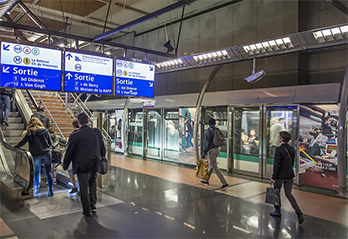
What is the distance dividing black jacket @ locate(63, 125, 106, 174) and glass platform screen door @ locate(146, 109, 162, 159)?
6.53 metres

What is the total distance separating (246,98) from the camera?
7984 millimetres

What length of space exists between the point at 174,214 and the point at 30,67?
12.5 ft

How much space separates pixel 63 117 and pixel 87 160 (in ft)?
22.0

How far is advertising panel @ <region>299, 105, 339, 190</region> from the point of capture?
21.2 ft

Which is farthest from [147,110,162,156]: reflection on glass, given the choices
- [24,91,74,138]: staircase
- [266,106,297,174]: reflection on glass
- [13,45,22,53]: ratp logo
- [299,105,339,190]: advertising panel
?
[13,45,22,53]: ratp logo

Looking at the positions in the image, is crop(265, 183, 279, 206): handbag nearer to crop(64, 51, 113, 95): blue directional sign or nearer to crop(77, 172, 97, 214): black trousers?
crop(77, 172, 97, 214): black trousers

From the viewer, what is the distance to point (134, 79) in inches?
267

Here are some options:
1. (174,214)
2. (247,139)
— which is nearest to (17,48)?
(174,214)

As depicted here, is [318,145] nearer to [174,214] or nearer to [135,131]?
[174,214]

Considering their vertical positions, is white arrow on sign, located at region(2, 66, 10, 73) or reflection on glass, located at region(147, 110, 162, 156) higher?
white arrow on sign, located at region(2, 66, 10, 73)

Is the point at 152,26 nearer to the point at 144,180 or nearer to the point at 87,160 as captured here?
the point at 144,180

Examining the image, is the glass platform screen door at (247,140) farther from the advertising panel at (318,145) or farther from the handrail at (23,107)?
the handrail at (23,107)

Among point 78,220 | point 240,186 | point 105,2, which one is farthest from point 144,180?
point 105,2

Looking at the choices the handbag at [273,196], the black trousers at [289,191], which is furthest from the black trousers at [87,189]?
the black trousers at [289,191]
